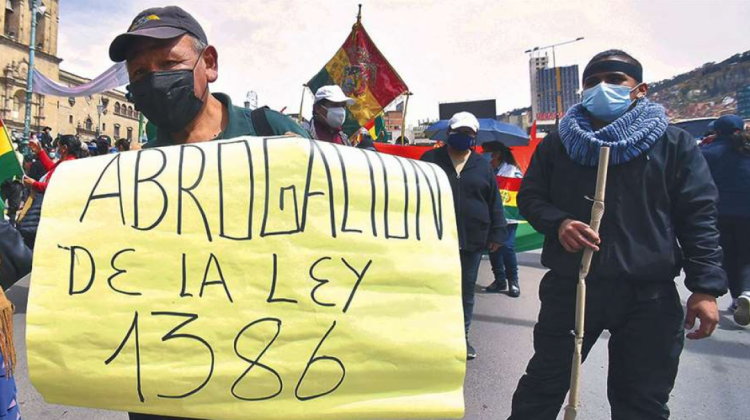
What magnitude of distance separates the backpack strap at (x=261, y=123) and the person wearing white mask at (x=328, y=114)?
1.77 m

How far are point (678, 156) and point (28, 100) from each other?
74.6 ft

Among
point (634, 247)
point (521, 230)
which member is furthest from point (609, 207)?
point (521, 230)

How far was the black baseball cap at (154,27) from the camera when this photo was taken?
1.37 meters

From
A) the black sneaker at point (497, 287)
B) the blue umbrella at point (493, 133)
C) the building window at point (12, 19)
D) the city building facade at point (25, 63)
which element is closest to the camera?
the black sneaker at point (497, 287)

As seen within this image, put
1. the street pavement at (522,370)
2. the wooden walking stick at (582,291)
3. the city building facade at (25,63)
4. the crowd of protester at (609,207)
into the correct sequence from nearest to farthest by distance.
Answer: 1. the crowd of protester at (609,207)
2. the wooden walking stick at (582,291)
3. the street pavement at (522,370)
4. the city building facade at (25,63)

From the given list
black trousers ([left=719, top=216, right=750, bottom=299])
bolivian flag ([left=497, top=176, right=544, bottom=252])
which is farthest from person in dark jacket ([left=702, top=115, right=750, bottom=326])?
bolivian flag ([left=497, top=176, right=544, bottom=252])

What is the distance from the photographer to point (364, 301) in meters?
1.15

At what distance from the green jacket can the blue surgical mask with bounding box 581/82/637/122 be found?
128 centimetres

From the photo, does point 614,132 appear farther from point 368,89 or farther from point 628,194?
point 368,89

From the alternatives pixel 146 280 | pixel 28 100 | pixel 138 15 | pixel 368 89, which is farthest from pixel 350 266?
pixel 28 100

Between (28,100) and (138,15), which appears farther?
(28,100)

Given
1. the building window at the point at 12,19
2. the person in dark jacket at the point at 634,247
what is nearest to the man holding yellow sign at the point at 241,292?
the person in dark jacket at the point at 634,247

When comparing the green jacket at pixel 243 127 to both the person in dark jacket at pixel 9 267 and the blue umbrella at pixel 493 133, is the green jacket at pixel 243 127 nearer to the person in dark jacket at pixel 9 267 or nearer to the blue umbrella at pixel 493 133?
the person in dark jacket at pixel 9 267

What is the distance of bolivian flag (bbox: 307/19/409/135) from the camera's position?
22.4ft
